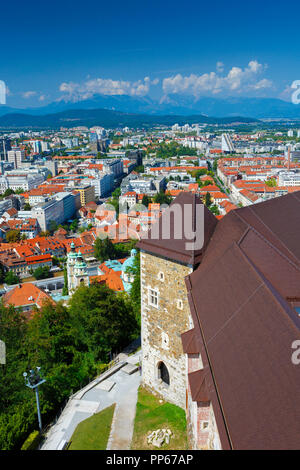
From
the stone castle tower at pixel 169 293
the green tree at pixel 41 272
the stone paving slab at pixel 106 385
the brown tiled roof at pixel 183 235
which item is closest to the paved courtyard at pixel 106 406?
the stone paving slab at pixel 106 385

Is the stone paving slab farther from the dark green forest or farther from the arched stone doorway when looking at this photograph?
the arched stone doorway

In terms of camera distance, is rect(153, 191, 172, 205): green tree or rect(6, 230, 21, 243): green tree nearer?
rect(6, 230, 21, 243): green tree

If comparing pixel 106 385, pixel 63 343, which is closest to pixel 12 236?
pixel 63 343

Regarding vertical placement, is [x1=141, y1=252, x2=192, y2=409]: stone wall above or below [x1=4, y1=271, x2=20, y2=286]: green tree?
above

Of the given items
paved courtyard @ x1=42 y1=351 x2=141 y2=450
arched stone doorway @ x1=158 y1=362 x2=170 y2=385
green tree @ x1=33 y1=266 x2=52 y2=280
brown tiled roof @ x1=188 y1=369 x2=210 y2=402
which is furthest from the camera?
green tree @ x1=33 y1=266 x2=52 y2=280

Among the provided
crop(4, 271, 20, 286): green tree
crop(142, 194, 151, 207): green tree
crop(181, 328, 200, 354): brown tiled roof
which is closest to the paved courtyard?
crop(181, 328, 200, 354): brown tiled roof

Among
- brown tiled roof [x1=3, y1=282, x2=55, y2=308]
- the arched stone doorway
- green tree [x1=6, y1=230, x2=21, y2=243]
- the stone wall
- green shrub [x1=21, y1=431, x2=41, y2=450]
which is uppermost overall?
the stone wall
